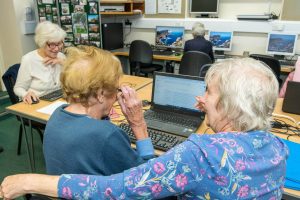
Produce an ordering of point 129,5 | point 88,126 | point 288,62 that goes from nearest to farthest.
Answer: point 88,126 → point 288,62 → point 129,5

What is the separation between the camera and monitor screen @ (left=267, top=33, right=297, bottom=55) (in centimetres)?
412

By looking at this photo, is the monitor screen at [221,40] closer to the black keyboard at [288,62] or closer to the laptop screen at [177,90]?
the black keyboard at [288,62]

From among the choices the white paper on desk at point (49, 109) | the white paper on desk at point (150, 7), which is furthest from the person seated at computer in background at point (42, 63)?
the white paper on desk at point (150, 7)

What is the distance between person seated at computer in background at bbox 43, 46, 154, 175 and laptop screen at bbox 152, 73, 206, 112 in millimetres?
670

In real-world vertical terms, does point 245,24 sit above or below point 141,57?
above

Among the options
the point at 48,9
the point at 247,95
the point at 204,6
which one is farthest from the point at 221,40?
the point at 247,95

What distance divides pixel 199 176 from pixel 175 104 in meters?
1.10

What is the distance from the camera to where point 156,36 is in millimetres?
5148

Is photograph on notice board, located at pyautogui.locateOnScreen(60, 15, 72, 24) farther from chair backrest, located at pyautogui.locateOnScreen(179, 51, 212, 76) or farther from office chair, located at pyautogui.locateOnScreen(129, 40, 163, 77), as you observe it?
chair backrest, located at pyautogui.locateOnScreen(179, 51, 212, 76)

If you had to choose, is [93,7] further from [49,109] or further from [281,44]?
[281,44]

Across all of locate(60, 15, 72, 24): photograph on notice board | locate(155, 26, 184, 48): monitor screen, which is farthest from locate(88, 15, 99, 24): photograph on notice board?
locate(155, 26, 184, 48): monitor screen

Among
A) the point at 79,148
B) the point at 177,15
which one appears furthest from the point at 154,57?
the point at 79,148

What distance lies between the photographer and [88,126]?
98cm

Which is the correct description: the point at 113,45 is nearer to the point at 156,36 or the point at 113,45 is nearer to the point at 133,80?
the point at 156,36
